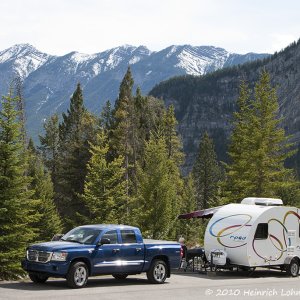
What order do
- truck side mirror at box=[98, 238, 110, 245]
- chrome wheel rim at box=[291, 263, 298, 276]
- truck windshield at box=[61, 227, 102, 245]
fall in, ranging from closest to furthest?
truck side mirror at box=[98, 238, 110, 245] → truck windshield at box=[61, 227, 102, 245] → chrome wheel rim at box=[291, 263, 298, 276]

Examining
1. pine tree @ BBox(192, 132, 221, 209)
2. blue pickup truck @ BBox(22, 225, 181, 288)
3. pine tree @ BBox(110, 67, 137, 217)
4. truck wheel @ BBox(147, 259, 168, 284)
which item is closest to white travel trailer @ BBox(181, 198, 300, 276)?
blue pickup truck @ BBox(22, 225, 181, 288)

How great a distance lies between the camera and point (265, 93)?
42.0 m

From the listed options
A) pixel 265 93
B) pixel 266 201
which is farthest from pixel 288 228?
pixel 265 93

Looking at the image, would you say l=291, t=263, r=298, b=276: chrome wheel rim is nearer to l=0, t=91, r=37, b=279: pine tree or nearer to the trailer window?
the trailer window

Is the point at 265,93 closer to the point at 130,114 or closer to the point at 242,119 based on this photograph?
the point at 242,119

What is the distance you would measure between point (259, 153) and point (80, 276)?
24432 millimetres

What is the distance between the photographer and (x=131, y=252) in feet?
61.2

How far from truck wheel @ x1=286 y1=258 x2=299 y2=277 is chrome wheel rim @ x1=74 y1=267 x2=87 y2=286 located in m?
11.3

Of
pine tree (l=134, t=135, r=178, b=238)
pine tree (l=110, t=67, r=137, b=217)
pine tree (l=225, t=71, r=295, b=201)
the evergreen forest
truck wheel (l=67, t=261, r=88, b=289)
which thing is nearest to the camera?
truck wheel (l=67, t=261, r=88, b=289)

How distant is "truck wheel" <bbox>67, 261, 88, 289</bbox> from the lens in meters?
16.8

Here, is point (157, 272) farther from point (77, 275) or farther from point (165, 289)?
point (77, 275)

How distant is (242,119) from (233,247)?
25603 millimetres

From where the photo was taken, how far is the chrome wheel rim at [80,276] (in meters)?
17.0

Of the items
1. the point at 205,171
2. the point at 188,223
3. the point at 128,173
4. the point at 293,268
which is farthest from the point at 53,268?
the point at 205,171
